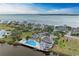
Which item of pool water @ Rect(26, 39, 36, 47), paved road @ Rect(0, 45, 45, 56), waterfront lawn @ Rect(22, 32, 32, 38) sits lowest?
paved road @ Rect(0, 45, 45, 56)

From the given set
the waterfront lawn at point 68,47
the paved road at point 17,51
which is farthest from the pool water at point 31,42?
the waterfront lawn at point 68,47

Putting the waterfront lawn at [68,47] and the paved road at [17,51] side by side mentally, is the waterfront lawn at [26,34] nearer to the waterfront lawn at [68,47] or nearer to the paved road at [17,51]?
the paved road at [17,51]

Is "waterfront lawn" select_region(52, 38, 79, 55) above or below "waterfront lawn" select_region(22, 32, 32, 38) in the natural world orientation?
below

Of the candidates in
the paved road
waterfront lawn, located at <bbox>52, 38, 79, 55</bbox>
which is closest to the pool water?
the paved road

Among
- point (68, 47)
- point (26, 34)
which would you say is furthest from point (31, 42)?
point (68, 47)

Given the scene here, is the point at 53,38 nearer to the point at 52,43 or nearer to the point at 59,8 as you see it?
the point at 52,43

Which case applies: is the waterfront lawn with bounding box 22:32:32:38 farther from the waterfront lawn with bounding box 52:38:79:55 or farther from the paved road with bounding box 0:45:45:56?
the waterfront lawn with bounding box 52:38:79:55

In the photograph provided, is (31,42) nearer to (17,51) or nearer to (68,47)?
(17,51)

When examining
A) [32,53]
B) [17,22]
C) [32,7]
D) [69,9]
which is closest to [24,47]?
[32,53]
